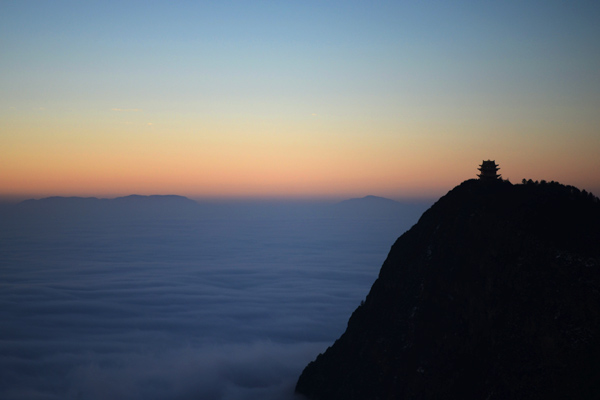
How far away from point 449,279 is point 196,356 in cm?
8462

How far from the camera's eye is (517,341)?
27438 mm

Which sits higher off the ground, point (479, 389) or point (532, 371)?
point (532, 371)

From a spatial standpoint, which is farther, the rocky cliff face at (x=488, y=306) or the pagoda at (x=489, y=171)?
the pagoda at (x=489, y=171)

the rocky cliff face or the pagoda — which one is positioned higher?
the pagoda

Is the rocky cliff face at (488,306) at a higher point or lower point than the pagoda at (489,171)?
lower

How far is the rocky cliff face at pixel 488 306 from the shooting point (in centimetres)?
2550

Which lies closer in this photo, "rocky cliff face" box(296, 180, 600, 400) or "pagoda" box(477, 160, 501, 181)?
"rocky cliff face" box(296, 180, 600, 400)

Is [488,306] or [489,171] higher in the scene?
[489,171]

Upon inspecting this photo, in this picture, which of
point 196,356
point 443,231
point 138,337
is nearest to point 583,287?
point 443,231

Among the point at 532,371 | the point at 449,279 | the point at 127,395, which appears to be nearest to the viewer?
the point at 532,371

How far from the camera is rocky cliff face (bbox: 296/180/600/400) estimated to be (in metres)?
25.5

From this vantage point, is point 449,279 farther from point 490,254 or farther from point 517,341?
point 517,341

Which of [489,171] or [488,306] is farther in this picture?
[489,171]

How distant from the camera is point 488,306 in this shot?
30.4 m
